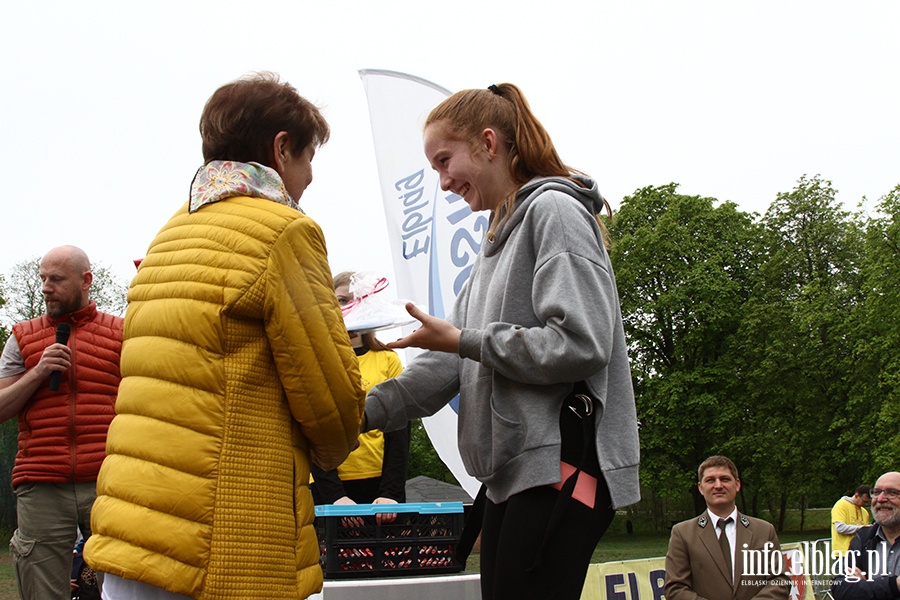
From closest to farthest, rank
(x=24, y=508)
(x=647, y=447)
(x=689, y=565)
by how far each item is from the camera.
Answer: (x=24, y=508) < (x=689, y=565) < (x=647, y=447)

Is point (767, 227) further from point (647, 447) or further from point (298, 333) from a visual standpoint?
point (298, 333)

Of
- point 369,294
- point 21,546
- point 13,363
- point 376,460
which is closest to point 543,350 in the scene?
point 369,294

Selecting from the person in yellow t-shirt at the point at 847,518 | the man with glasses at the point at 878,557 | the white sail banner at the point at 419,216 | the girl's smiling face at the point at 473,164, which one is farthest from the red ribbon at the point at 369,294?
the person in yellow t-shirt at the point at 847,518

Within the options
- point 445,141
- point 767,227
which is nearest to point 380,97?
point 445,141

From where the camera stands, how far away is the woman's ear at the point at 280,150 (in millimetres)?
2516

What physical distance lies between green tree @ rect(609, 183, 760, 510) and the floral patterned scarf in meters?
30.5

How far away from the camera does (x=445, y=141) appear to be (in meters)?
2.65

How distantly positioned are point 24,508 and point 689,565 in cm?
497

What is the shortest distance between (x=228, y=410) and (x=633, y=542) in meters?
37.3

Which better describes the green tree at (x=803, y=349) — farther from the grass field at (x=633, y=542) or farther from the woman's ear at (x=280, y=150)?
the woman's ear at (x=280, y=150)

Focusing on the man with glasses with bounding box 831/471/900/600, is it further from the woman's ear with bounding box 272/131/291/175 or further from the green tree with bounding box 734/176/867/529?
the green tree with bounding box 734/176/867/529

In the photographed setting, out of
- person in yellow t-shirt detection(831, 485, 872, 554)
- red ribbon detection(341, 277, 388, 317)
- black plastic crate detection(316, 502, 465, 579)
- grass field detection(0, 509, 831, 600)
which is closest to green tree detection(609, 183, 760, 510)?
grass field detection(0, 509, 831, 600)

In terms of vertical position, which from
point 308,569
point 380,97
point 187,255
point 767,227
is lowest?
point 308,569

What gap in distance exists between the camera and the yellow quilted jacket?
206 cm
